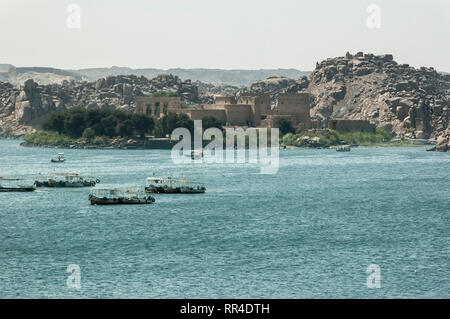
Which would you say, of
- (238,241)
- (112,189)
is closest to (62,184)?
(112,189)

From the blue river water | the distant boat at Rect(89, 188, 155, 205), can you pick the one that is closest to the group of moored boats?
the distant boat at Rect(89, 188, 155, 205)

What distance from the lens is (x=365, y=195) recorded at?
106 m

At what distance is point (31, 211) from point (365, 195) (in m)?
39.4

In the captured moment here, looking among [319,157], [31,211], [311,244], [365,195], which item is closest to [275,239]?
[311,244]

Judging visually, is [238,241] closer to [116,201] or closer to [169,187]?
[116,201]

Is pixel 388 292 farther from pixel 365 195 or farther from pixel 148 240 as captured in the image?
pixel 365 195

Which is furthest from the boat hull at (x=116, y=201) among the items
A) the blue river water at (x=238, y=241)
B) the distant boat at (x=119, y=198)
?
the blue river water at (x=238, y=241)

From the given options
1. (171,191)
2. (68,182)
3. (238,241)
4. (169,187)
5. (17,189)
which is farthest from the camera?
(68,182)

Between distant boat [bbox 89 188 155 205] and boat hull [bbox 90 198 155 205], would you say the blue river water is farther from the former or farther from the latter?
boat hull [bbox 90 198 155 205]

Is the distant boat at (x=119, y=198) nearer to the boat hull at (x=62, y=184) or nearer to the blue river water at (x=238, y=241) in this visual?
the blue river water at (x=238, y=241)

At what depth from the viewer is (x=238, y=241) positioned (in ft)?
231

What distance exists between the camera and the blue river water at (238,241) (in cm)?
5541

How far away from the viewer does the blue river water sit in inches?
2181

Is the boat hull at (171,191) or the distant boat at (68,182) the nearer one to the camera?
the boat hull at (171,191)
